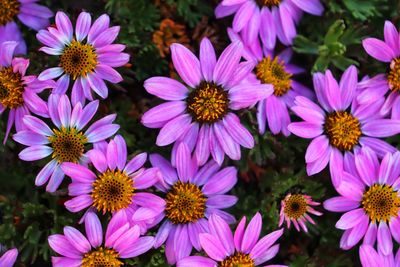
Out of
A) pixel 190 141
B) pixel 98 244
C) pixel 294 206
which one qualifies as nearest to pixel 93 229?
pixel 98 244

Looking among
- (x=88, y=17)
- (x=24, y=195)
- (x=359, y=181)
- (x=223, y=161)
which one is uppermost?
(x=88, y=17)

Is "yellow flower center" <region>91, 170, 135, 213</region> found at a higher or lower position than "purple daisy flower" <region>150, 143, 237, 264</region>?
higher

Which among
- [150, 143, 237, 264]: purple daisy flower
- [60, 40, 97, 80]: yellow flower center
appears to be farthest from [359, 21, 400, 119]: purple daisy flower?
[60, 40, 97, 80]: yellow flower center

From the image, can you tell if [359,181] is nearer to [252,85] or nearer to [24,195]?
[252,85]

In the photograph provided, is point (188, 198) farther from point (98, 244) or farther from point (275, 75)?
point (275, 75)

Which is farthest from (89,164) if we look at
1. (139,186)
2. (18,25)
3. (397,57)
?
(397,57)

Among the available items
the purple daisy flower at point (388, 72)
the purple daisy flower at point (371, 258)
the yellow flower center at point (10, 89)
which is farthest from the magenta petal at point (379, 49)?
the yellow flower center at point (10, 89)

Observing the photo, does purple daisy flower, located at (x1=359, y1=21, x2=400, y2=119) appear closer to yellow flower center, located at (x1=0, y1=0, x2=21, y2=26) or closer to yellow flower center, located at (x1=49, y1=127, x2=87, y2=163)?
yellow flower center, located at (x1=49, y1=127, x2=87, y2=163)
